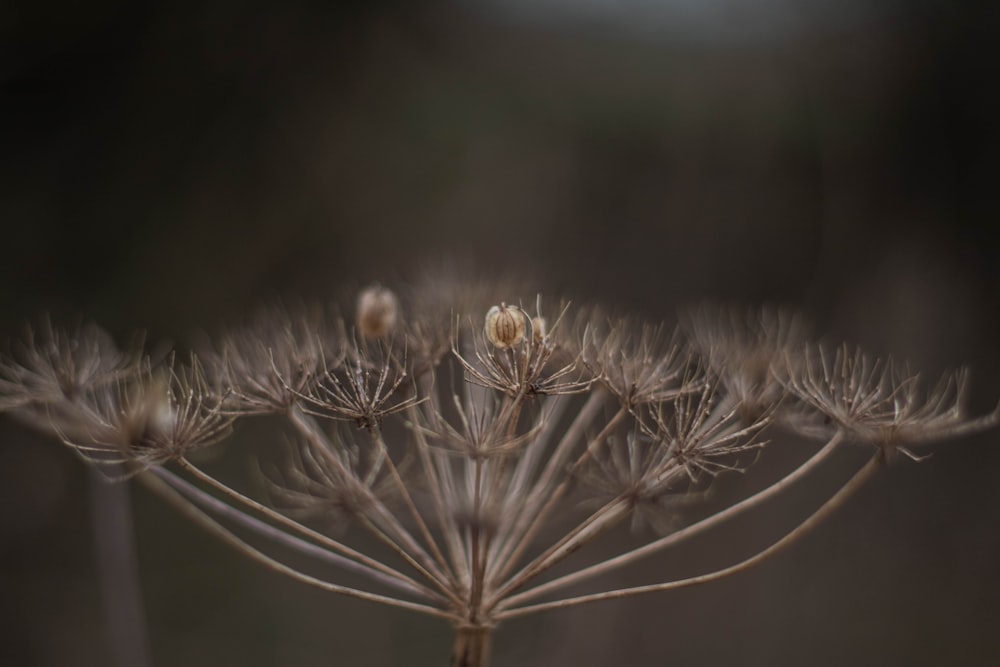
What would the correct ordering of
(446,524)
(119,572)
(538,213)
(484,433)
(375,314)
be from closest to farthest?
1. (484,433)
2. (446,524)
3. (375,314)
4. (119,572)
5. (538,213)

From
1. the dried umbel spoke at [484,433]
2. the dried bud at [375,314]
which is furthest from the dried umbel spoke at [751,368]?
the dried bud at [375,314]

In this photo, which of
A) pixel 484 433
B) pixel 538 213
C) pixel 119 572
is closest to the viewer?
pixel 484 433

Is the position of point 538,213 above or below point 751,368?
above

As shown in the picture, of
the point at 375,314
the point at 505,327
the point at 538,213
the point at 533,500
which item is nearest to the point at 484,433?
the point at 505,327

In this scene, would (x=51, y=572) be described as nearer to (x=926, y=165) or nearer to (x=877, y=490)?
(x=877, y=490)

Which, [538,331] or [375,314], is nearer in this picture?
[538,331]

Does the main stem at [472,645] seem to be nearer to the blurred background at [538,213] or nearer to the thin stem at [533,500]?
the thin stem at [533,500]

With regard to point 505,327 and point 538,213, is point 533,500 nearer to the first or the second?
point 505,327

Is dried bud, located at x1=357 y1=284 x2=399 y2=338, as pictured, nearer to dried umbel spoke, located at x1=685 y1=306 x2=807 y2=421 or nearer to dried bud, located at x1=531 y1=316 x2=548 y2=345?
dried bud, located at x1=531 y1=316 x2=548 y2=345
